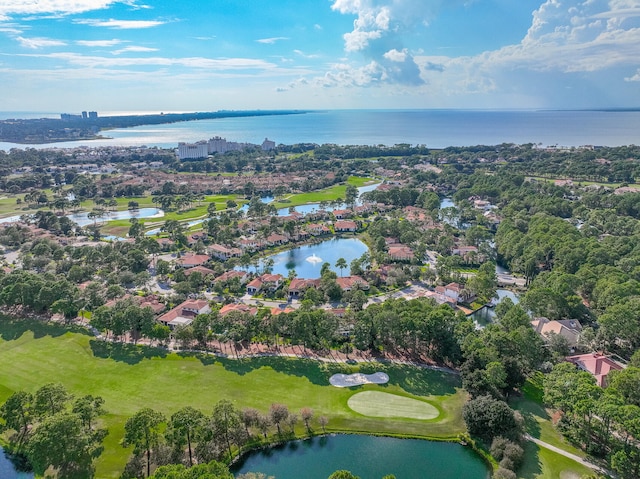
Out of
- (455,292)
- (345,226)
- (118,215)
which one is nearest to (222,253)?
(345,226)

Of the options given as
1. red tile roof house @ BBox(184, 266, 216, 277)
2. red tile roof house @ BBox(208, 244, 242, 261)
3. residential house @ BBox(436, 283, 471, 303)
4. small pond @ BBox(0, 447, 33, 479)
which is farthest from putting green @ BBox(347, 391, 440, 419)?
red tile roof house @ BBox(208, 244, 242, 261)

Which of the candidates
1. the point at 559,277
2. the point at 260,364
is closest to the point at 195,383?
the point at 260,364

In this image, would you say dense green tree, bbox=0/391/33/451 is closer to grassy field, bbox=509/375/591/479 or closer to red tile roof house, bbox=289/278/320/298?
red tile roof house, bbox=289/278/320/298

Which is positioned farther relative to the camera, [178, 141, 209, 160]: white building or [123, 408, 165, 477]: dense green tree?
[178, 141, 209, 160]: white building

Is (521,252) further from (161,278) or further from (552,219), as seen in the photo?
(161,278)

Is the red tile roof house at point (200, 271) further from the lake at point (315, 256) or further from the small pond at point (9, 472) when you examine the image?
the small pond at point (9, 472)

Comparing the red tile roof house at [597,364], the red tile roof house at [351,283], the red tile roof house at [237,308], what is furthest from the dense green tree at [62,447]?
the red tile roof house at [597,364]
